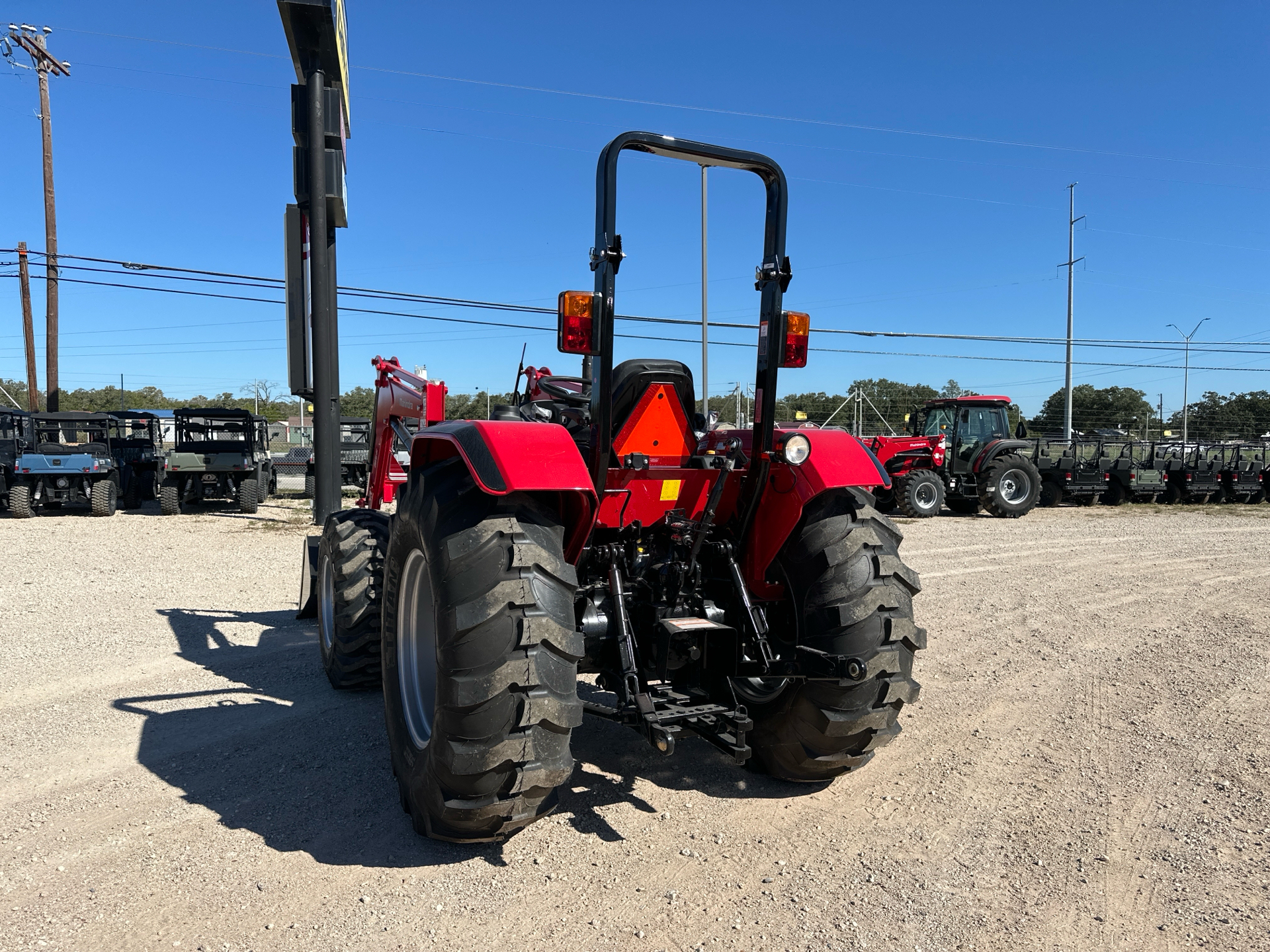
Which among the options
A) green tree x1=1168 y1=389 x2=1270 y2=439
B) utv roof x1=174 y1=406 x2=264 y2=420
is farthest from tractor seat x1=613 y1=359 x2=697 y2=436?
green tree x1=1168 y1=389 x2=1270 y2=439

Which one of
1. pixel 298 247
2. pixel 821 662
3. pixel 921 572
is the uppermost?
pixel 298 247

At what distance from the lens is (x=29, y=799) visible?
351cm

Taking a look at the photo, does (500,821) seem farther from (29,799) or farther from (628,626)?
(29,799)

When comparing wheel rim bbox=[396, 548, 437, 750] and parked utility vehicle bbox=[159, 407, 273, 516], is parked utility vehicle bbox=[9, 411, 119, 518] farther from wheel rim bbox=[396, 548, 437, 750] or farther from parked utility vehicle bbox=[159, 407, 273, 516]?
wheel rim bbox=[396, 548, 437, 750]

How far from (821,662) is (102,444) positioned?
18.1 meters

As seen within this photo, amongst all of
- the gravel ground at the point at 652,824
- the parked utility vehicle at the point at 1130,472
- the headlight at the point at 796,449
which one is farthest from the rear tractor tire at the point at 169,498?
the parked utility vehicle at the point at 1130,472

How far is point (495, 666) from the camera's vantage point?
8.82 ft

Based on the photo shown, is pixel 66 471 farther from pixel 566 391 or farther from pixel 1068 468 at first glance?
pixel 1068 468

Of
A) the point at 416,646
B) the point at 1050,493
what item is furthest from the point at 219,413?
the point at 1050,493

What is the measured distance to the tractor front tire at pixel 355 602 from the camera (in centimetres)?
480

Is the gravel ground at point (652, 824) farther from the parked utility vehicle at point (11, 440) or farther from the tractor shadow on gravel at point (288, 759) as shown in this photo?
the parked utility vehicle at point (11, 440)

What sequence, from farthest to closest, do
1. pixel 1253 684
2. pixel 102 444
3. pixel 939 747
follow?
pixel 102 444, pixel 1253 684, pixel 939 747

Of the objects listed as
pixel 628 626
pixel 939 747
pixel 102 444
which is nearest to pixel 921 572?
pixel 939 747

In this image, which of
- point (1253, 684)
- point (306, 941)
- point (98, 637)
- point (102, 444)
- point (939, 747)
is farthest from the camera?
point (102, 444)
